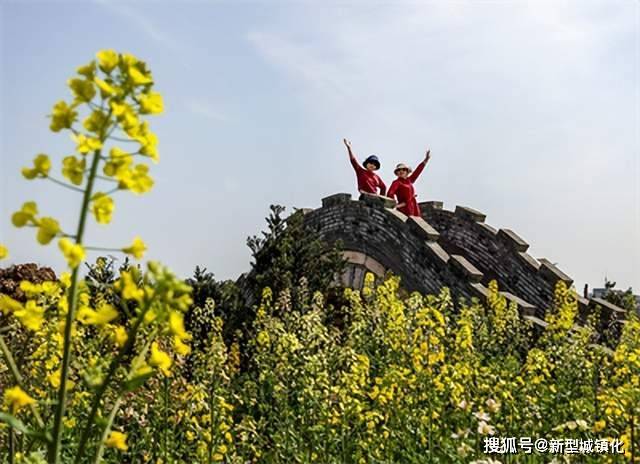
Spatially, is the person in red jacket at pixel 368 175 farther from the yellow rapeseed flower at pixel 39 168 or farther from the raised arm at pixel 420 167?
the yellow rapeseed flower at pixel 39 168

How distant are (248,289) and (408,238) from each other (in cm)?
293

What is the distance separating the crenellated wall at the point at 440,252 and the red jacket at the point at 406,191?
2.97 feet

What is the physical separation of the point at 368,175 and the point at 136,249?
41.7 ft

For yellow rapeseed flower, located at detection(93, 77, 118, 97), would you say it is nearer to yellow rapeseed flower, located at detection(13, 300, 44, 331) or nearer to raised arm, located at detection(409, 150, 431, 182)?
yellow rapeseed flower, located at detection(13, 300, 44, 331)

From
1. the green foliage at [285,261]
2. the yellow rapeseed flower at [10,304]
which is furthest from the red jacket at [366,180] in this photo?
the yellow rapeseed flower at [10,304]

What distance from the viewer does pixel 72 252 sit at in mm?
1649

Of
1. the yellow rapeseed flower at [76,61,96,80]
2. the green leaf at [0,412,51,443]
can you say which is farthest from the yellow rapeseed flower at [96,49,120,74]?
the green leaf at [0,412,51,443]

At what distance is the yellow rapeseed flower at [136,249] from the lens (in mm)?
1733

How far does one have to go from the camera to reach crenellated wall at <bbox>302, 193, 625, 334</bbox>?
10984 millimetres

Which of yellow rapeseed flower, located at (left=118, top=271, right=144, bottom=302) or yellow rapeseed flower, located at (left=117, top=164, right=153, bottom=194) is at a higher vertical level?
yellow rapeseed flower, located at (left=117, top=164, right=153, bottom=194)

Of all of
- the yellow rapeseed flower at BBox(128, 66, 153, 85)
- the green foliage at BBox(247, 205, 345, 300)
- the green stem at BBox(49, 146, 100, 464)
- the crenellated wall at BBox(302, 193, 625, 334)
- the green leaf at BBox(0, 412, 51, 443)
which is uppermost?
the crenellated wall at BBox(302, 193, 625, 334)

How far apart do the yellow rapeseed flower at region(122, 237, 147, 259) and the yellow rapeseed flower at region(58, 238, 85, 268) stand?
11 centimetres

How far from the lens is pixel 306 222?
562 inches

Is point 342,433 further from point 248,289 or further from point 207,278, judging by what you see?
point 248,289
